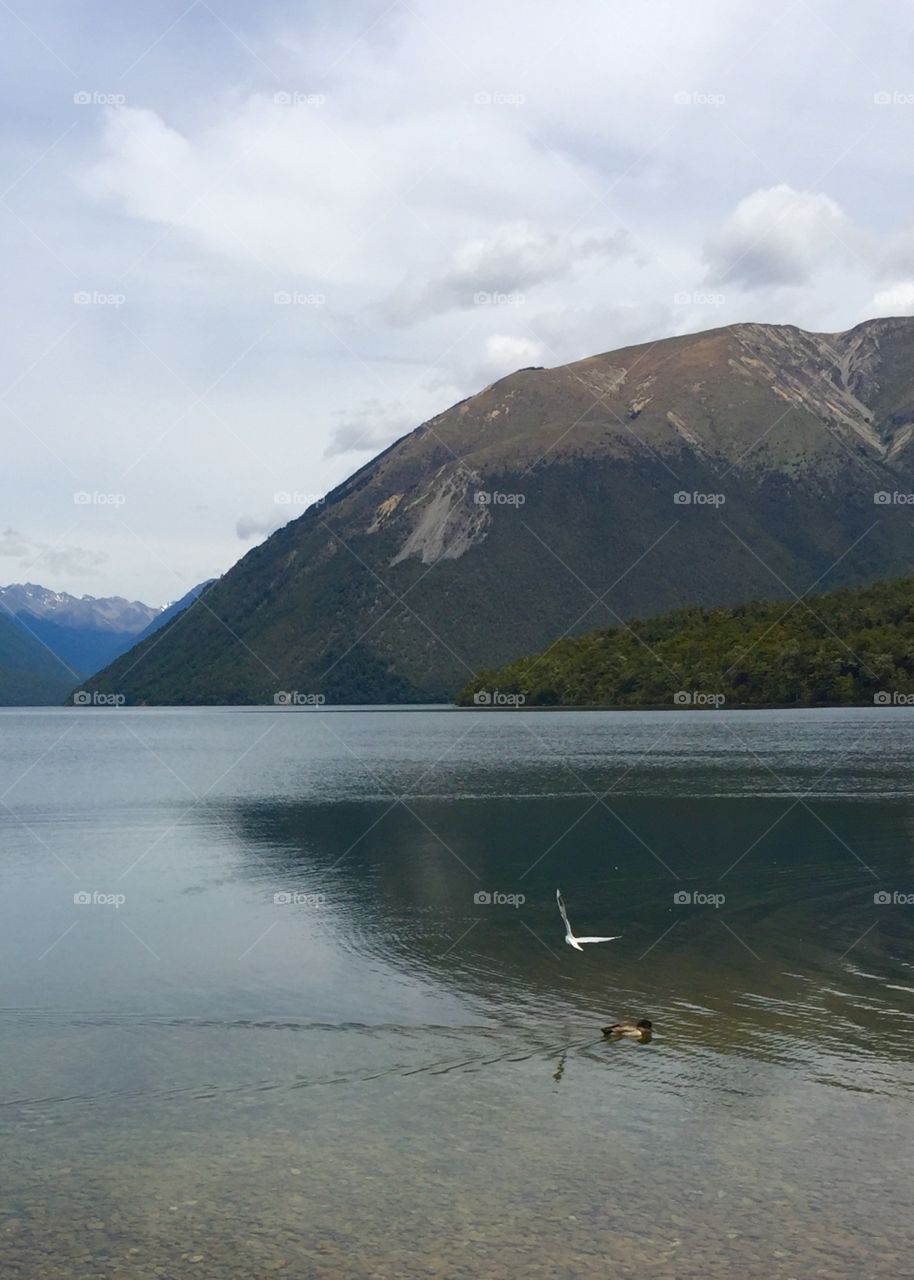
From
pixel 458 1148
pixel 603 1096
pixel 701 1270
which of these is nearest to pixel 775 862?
pixel 603 1096

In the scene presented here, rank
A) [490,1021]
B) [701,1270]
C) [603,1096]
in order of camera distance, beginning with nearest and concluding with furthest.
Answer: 1. [701,1270]
2. [603,1096]
3. [490,1021]

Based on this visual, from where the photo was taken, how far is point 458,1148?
1617 cm

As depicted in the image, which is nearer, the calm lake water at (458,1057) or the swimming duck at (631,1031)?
the calm lake water at (458,1057)

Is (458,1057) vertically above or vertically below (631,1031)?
below

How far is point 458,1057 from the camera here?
20.6 m

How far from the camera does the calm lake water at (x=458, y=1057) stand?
1350cm

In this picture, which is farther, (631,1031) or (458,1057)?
(631,1031)

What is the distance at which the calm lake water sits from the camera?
13.5 m

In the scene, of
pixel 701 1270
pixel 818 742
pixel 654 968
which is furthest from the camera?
pixel 818 742

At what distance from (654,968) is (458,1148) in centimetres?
1240

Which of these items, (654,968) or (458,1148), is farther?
(654,968)

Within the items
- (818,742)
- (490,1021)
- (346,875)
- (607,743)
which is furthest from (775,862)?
(607,743)

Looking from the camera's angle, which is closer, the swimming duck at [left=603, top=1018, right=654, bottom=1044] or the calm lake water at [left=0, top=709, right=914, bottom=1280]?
the calm lake water at [left=0, top=709, right=914, bottom=1280]

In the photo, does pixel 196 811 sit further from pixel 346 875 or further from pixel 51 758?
pixel 51 758
